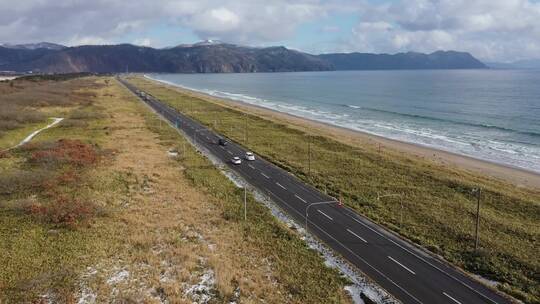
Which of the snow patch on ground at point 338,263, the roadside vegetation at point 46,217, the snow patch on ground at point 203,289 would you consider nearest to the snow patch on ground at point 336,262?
the snow patch on ground at point 338,263

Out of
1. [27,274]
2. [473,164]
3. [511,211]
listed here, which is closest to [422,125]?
[473,164]

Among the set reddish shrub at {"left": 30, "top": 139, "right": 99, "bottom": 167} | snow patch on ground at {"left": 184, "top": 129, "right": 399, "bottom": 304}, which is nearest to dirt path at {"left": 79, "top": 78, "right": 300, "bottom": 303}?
snow patch on ground at {"left": 184, "top": 129, "right": 399, "bottom": 304}

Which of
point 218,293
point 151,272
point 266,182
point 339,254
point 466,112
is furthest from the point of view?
point 466,112

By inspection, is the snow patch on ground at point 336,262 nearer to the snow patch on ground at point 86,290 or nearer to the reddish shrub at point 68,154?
the snow patch on ground at point 86,290

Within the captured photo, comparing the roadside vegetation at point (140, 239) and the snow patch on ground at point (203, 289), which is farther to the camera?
the roadside vegetation at point (140, 239)

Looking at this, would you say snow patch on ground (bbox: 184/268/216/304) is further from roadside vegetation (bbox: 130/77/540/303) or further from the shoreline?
the shoreline

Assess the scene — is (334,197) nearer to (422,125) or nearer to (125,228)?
(125,228)
